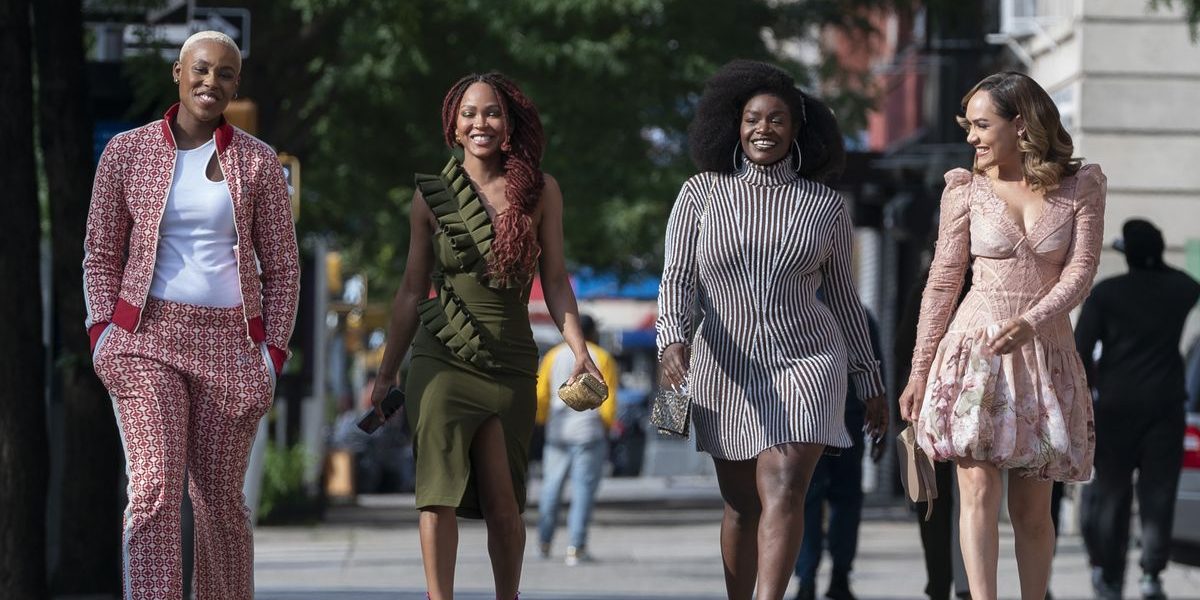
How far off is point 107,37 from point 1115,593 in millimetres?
6317

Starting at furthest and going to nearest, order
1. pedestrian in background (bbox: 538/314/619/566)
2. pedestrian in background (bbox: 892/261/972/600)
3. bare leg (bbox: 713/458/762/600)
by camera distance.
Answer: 1. pedestrian in background (bbox: 538/314/619/566)
2. pedestrian in background (bbox: 892/261/972/600)
3. bare leg (bbox: 713/458/762/600)

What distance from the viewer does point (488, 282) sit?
7.11 meters

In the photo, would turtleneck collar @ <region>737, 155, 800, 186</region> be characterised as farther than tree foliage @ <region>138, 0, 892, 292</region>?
No

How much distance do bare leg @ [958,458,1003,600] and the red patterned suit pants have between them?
2.22 metres

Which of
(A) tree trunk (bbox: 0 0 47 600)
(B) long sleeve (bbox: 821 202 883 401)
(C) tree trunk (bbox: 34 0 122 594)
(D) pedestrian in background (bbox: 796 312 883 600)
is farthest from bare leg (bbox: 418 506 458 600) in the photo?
(C) tree trunk (bbox: 34 0 122 594)

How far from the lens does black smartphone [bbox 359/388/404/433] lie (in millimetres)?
7180

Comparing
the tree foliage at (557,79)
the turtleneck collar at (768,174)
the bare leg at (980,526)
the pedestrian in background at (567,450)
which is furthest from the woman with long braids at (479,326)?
the tree foliage at (557,79)

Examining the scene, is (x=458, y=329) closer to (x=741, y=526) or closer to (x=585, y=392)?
(x=585, y=392)

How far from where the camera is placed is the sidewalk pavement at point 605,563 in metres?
12.4

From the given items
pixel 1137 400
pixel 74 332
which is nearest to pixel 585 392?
pixel 74 332

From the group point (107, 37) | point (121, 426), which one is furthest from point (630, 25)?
point (121, 426)

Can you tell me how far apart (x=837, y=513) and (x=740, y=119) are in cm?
360

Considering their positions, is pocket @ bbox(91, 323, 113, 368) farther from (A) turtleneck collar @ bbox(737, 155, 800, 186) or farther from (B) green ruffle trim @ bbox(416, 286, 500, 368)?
(A) turtleneck collar @ bbox(737, 155, 800, 186)

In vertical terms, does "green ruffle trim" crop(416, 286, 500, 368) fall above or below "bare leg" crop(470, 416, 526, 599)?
above
